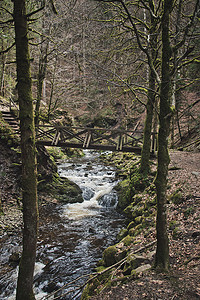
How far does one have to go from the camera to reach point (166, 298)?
2.74 metres

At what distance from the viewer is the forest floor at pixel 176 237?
9.63ft

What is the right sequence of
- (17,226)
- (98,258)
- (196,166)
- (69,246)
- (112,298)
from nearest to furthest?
1. (112,298)
2. (98,258)
3. (69,246)
4. (17,226)
5. (196,166)

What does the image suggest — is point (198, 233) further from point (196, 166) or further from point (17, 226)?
point (17, 226)

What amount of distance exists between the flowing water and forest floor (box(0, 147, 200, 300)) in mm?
994

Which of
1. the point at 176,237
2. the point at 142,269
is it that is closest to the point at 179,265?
the point at 142,269

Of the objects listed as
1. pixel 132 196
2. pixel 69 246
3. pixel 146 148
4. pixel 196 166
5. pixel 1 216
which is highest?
pixel 146 148

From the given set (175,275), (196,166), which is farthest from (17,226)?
(196,166)

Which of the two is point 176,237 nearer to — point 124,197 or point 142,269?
point 142,269

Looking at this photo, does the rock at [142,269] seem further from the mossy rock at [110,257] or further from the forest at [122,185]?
the mossy rock at [110,257]

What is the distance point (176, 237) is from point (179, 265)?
1014mm

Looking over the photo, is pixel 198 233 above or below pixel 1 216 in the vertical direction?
above

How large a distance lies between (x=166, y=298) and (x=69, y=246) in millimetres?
4598

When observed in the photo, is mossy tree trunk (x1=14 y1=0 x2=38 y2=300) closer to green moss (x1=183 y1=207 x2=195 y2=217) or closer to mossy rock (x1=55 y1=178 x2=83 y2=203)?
green moss (x1=183 y1=207 x2=195 y2=217)

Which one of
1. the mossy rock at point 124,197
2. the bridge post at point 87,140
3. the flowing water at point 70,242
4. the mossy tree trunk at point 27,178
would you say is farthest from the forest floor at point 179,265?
the bridge post at point 87,140
